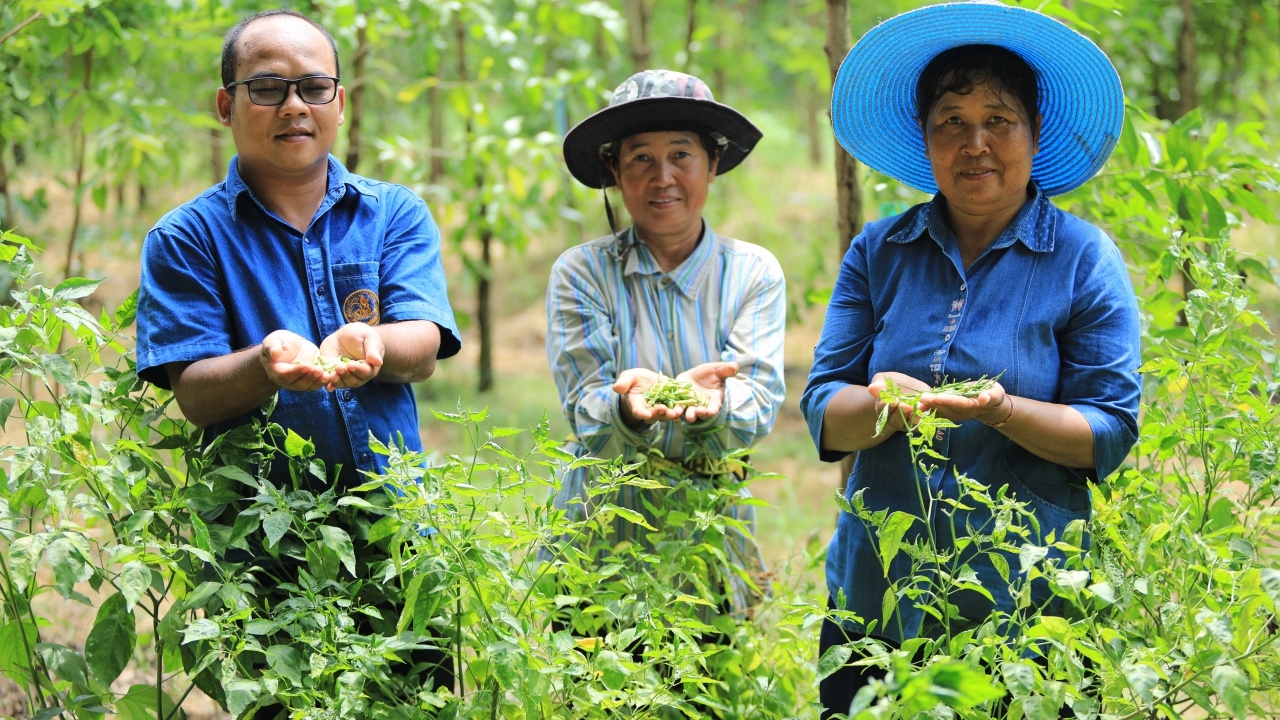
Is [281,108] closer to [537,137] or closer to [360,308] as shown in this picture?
[360,308]

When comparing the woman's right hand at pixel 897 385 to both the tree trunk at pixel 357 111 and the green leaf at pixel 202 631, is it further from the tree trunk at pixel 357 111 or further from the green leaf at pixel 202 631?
the tree trunk at pixel 357 111

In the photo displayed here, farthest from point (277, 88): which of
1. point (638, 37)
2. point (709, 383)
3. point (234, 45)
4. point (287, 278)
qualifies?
point (638, 37)

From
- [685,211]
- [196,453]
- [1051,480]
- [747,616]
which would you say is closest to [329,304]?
[196,453]

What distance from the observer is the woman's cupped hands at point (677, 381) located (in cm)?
223

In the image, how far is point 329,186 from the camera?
2.29 m

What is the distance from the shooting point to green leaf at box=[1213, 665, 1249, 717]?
1.48 metres

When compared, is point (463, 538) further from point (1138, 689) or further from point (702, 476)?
point (1138, 689)

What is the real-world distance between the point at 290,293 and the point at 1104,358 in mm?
1528

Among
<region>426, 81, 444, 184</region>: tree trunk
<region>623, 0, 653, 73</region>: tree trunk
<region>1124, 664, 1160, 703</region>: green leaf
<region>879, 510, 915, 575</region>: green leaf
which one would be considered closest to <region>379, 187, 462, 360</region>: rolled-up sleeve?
<region>879, 510, 915, 575</region>: green leaf

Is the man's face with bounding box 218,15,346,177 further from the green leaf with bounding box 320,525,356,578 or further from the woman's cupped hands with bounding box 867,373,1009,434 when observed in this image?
the woman's cupped hands with bounding box 867,373,1009,434

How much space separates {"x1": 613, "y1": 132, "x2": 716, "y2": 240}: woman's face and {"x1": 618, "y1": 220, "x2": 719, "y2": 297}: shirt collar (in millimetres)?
57

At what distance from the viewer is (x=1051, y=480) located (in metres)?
2.06

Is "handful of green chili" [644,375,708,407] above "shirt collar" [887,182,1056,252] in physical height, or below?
below

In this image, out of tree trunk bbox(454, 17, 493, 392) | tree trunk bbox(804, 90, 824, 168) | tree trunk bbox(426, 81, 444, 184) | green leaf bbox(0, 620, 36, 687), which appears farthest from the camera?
tree trunk bbox(804, 90, 824, 168)
